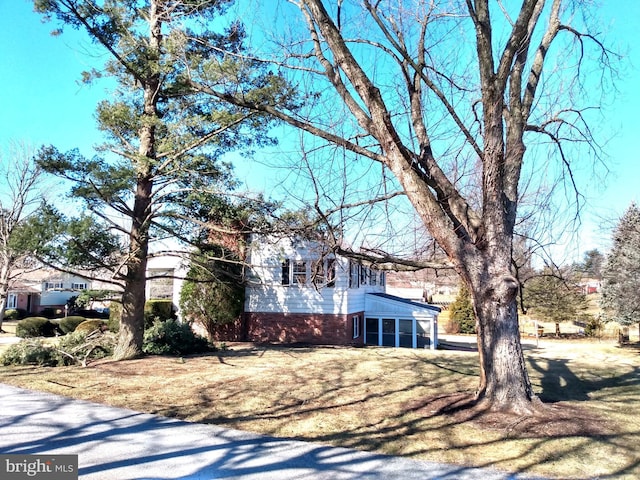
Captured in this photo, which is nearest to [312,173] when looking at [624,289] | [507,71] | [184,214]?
[507,71]

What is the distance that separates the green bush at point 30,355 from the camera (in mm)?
11128

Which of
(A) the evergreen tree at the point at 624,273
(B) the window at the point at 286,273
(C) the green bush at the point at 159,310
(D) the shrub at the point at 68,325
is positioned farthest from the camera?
(D) the shrub at the point at 68,325

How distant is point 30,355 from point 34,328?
11367mm

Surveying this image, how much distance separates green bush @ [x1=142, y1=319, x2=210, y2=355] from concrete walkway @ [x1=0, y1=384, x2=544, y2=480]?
6.94m

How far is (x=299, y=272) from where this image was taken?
18.6 metres

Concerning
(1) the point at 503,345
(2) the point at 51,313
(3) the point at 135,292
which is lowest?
(2) the point at 51,313

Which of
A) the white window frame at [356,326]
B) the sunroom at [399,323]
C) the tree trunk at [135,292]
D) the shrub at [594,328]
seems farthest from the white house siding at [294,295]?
the shrub at [594,328]

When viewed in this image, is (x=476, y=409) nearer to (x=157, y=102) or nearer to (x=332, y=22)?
(x=332, y=22)

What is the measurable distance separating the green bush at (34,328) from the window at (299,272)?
1187cm

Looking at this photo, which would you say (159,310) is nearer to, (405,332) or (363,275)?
(363,275)

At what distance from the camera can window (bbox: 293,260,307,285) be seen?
18.5m

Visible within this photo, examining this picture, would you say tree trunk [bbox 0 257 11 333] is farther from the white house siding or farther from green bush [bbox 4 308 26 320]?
the white house siding

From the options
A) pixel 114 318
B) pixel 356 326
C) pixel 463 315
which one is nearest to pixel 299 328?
pixel 356 326

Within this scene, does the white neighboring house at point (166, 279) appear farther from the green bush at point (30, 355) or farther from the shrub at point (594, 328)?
the shrub at point (594, 328)
